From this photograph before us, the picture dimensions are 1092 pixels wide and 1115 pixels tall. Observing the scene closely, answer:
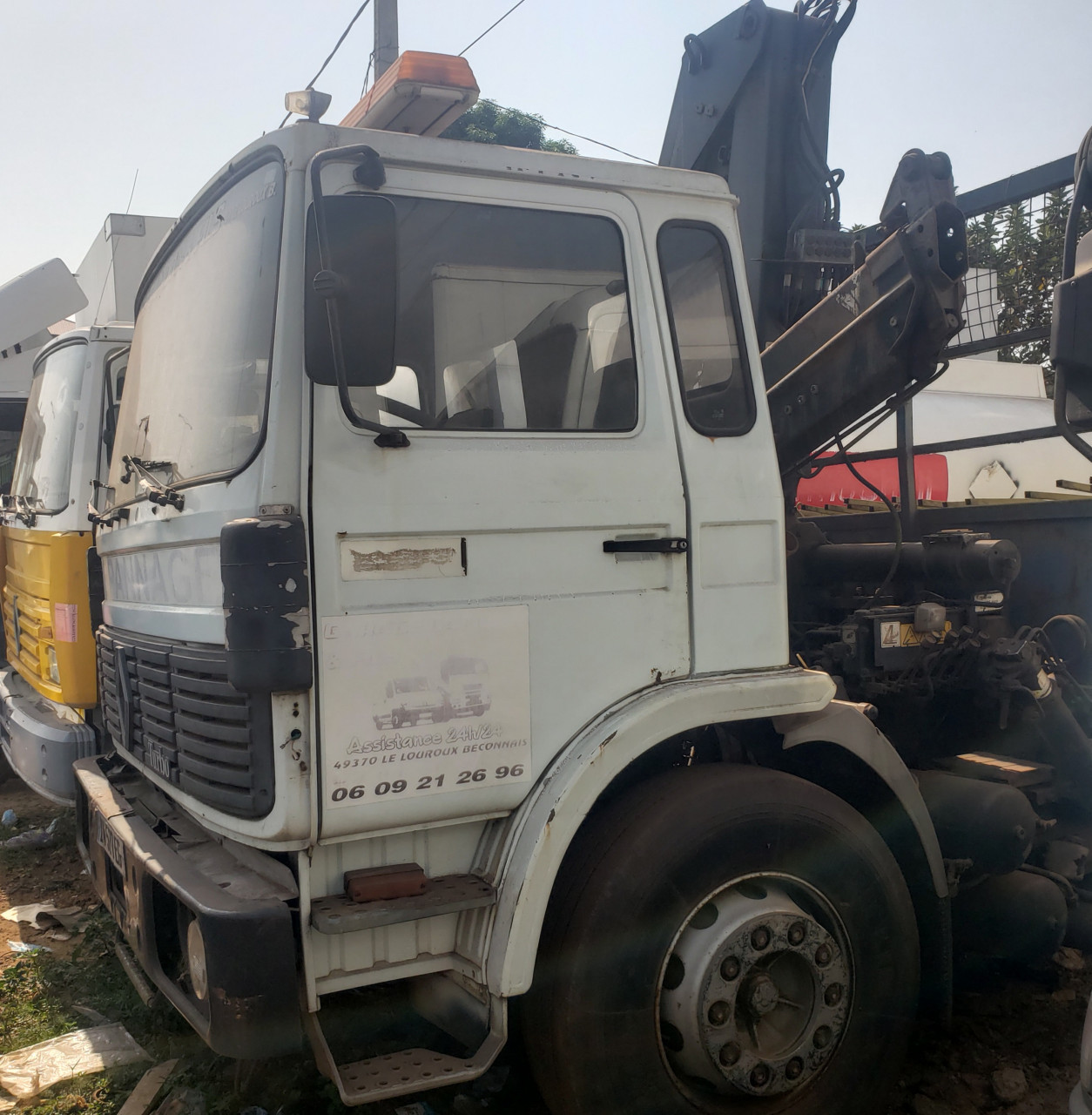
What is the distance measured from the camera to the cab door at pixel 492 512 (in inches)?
90.2

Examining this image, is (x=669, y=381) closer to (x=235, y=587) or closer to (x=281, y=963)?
(x=235, y=587)

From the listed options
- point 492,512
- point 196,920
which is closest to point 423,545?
point 492,512

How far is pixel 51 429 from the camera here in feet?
17.2

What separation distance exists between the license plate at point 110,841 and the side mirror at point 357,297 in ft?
5.25

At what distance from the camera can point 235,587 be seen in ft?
7.13

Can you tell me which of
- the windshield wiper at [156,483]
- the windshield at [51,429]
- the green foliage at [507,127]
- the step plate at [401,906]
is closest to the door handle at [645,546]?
the step plate at [401,906]

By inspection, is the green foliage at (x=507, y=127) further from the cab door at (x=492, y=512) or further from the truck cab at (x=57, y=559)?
the cab door at (x=492, y=512)

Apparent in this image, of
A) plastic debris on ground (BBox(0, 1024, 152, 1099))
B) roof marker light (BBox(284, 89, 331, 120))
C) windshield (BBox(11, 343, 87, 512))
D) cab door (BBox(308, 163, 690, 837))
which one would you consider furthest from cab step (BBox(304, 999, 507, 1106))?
windshield (BBox(11, 343, 87, 512))

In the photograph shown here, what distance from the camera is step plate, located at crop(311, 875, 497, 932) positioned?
88.0 inches

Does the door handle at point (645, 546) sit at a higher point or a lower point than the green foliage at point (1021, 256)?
lower

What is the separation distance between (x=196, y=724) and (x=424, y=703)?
59cm

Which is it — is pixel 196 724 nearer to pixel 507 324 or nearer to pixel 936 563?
pixel 507 324

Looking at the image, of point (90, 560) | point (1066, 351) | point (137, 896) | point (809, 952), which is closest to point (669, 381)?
point (1066, 351)

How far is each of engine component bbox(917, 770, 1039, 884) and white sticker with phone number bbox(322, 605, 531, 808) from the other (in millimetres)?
1695
